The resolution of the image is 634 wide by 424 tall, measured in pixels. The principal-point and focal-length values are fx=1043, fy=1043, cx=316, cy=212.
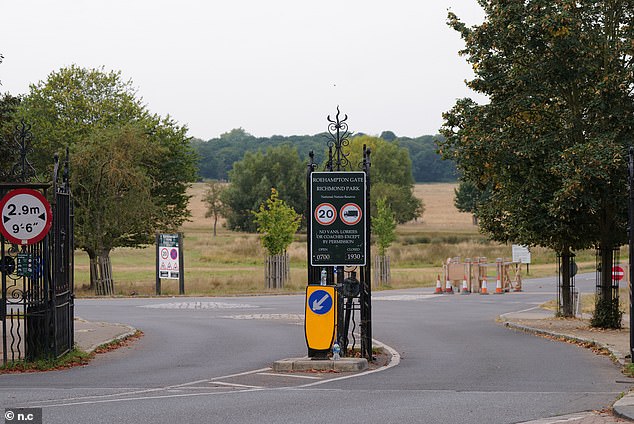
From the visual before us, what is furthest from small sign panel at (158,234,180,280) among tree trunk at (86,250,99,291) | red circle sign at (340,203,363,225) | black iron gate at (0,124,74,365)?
red circle sign at (340,203,363,225)

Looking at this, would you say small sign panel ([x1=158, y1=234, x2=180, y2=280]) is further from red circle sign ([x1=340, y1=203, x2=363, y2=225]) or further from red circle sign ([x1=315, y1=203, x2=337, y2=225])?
red circle sign ([x1=340, y1=203, x2=363, y2=225])

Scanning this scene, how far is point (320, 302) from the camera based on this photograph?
17.1 metres

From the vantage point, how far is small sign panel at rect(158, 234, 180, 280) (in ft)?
137

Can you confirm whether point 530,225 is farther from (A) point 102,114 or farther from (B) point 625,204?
(A) point 102,114

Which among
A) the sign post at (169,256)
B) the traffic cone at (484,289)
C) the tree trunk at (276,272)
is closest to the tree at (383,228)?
the tree trunk at (276,272)

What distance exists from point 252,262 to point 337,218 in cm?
5335

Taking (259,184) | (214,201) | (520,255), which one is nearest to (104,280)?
(520,255)

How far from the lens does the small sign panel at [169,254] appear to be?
41906 millimetres

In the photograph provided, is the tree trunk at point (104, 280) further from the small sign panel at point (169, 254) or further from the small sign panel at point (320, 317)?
the small sign panel at point (320, 317)

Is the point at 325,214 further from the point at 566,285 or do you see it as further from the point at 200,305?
the point at 200,305

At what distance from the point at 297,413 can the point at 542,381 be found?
5.03 m

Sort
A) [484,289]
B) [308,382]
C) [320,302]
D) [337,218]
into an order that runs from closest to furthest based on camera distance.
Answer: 1. [308,382]
2. [320,302]
3. [337,218]
4. [484,289]

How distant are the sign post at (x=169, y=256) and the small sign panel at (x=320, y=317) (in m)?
25.1

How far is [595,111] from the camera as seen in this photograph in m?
23.5
